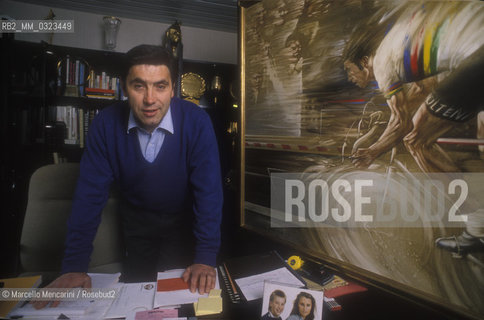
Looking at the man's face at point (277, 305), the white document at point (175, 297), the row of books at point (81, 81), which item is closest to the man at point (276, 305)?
the man's face at point (277, 305)

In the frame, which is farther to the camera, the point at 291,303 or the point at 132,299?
the point at 132,299

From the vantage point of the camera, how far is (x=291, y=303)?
777 mm

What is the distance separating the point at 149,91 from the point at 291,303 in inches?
38.4

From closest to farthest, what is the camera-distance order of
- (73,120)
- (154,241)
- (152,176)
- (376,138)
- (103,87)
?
(376,138) → (152,176) → (154,241) → (73,120) → (103,87)

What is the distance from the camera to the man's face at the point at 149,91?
120cm

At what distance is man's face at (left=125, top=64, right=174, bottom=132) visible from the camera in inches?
47.3

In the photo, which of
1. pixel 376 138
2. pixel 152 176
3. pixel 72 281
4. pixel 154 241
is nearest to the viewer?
pixel 376 138

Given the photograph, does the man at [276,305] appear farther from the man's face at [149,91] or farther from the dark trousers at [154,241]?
the man's face at [149,91]

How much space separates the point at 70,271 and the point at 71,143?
6.80 feet

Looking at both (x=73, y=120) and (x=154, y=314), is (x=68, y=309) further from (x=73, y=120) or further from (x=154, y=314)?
(x=73, y=120)

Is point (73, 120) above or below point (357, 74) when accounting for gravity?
above

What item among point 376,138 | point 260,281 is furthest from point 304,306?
point 376,138

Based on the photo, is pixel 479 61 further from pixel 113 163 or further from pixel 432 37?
pixel 113 163

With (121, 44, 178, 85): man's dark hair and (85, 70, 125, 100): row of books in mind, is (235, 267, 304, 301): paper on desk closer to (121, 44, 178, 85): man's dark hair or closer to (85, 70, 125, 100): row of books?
(121, 44, 178, 85): man's dark hair
